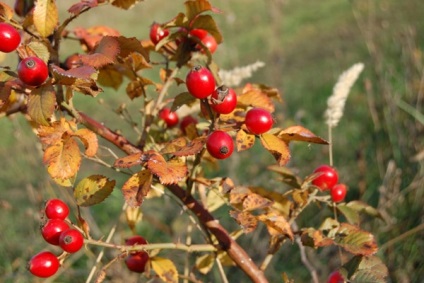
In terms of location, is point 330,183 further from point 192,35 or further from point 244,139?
point 192,35

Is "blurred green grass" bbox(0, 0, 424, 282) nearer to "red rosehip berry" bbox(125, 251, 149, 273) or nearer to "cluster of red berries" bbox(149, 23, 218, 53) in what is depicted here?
"red rosehip berry" bbox(125, 251, 149, 273)

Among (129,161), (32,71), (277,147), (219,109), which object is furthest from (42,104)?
(277,147)

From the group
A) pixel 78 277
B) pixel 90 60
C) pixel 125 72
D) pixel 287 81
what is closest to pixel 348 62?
pixel 287 81

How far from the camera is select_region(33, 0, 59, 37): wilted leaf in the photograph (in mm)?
987

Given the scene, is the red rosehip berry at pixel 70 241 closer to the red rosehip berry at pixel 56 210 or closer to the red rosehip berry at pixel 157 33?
the red rosehip berry at pixel 56 210

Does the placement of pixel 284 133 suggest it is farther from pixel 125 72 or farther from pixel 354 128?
pixel 354 128

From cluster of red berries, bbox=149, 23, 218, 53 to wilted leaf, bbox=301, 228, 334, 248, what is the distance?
409mm

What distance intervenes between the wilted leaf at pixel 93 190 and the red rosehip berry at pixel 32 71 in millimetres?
239

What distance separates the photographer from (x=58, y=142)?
952mm

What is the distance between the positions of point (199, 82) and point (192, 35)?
0.78 feet

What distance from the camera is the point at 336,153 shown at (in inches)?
125

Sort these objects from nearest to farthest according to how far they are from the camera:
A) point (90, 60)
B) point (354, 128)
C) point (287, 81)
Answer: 1. point (90, 60)
2. point (354, 128)
3. point (287, 81)

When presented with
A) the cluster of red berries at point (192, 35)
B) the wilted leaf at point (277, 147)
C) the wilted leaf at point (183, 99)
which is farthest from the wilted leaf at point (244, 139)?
the cluster of red berries at point (192, 35)

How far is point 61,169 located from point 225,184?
0.31 m
